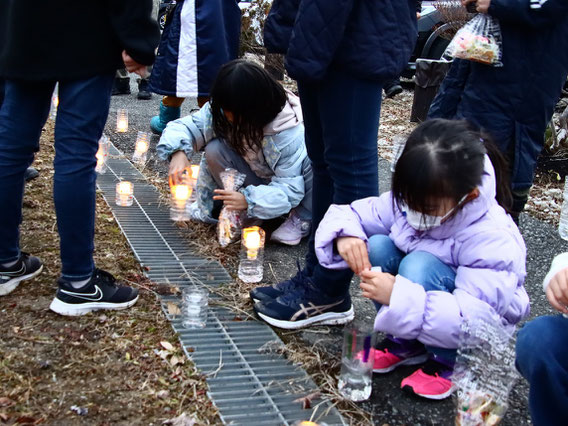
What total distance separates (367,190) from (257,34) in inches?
281

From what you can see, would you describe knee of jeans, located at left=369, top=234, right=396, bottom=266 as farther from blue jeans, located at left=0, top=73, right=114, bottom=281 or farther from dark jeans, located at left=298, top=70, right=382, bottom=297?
blue jeans, located at left=0, top=73, right=114, bottom=281

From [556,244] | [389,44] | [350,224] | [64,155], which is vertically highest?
[389,44]

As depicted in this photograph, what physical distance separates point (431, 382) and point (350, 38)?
129cm

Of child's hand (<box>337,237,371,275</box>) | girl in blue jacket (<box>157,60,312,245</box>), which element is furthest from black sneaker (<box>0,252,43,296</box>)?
child's hand (<box>337,237,371,275</box>)

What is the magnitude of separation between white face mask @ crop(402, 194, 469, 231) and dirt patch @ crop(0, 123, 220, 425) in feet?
3.11

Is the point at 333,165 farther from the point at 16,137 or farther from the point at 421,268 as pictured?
the point at 16,137

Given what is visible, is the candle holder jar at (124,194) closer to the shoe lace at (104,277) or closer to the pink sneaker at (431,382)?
the shoe lace at (104,277)

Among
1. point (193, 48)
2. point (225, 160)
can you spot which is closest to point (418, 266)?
point (225, 160)

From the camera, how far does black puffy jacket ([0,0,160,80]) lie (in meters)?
2.41

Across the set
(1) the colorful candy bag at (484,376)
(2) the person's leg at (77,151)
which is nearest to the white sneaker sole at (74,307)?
(2) the person's leg at (77,151)

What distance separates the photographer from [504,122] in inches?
129

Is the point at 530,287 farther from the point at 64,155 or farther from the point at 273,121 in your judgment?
the point at 64,155

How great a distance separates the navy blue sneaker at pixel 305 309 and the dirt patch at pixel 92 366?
443mm

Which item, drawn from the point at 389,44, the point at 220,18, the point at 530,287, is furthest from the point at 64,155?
the point at 220,18
